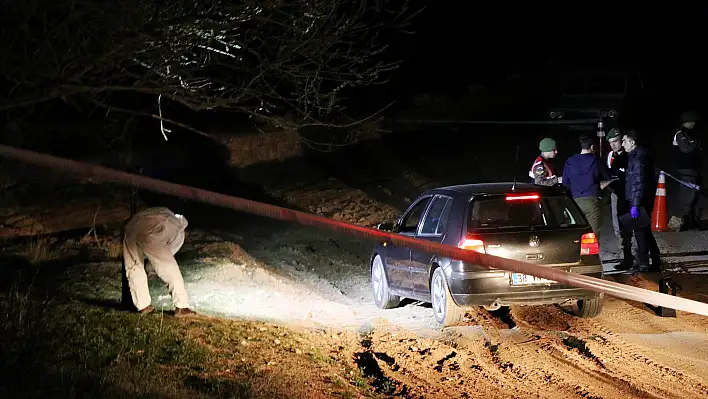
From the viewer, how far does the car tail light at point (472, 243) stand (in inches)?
340

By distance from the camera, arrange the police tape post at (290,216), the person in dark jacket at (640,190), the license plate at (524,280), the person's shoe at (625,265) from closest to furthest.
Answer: the police tape post at (290,216) < the license plate at (524,280) < the person in dark jacket at (640,190) < the person's shoe at (625,265)

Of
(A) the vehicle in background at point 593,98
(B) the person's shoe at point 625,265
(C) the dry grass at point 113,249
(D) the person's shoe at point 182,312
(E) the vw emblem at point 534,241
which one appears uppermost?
(A) the vehicle in background at point 593,98

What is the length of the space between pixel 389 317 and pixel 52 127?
46.6 feet

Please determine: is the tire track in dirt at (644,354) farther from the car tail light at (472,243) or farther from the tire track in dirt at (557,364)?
the car tail light at (472,243)

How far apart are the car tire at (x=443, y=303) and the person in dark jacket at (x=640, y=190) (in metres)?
3.44

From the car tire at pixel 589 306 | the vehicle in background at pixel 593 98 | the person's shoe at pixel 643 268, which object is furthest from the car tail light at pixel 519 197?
the vehicle in background at pixel 593 98

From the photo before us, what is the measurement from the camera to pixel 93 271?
11.0 m

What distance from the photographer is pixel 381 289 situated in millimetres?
10578

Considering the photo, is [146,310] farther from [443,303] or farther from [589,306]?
[589,306]

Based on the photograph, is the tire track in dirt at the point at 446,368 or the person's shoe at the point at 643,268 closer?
the tire track in dirt at the point at 446,368

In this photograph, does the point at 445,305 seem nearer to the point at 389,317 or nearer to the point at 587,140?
the point at 389,317

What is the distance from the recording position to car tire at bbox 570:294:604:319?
916 cm

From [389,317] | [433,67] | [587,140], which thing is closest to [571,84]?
[433,67]

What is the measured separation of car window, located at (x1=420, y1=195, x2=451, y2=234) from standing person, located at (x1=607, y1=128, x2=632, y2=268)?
3103 mm
